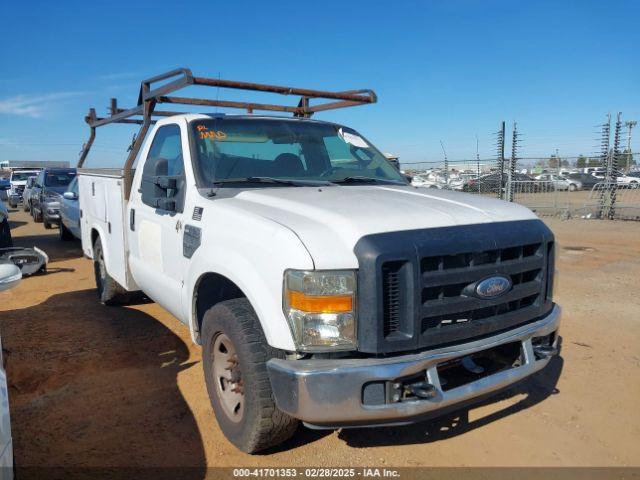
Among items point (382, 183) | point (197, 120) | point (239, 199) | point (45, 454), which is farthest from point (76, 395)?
point (382, 183)

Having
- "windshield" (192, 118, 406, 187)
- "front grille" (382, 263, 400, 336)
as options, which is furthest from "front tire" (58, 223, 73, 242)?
"front grille" (382, 263, 400, 336)

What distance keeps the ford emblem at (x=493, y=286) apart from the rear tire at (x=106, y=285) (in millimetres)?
4361

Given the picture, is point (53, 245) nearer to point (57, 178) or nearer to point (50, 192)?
point (50, 192)

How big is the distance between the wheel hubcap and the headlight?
0.62m

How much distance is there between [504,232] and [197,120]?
2.43 metres

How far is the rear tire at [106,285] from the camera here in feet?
19.2

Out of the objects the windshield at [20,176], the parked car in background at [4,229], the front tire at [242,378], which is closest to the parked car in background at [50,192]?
the parked car in background at [4,229]

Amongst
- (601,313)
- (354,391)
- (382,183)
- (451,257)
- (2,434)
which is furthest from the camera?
(601,313)

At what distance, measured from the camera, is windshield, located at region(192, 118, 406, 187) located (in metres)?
3.81

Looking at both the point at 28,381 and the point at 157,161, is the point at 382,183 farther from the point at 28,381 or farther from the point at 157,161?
the point at 28,381

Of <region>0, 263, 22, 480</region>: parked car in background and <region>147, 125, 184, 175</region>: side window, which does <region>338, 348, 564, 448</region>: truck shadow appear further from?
<region>147, 125, 184, 175</region>: side window

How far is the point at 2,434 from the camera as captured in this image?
195cm

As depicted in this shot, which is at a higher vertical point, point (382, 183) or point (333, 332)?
point (382, 183)

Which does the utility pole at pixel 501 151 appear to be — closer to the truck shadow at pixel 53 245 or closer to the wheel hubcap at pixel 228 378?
the truck shadow at pixel 53 245
